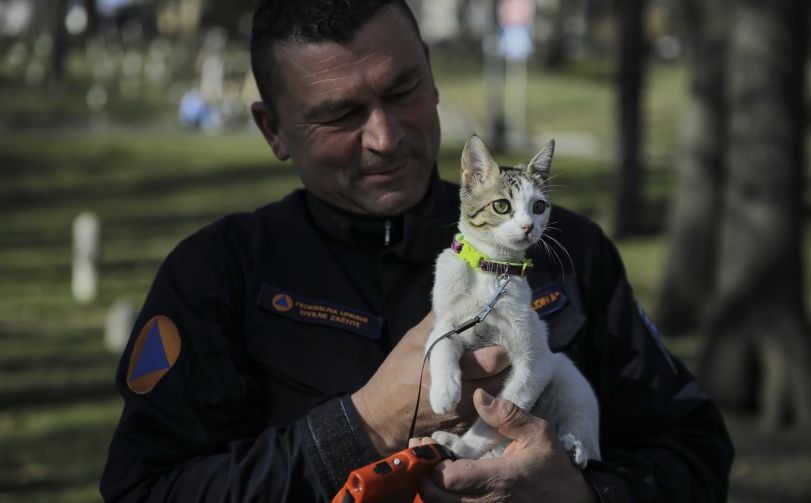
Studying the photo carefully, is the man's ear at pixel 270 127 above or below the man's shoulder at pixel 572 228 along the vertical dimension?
above

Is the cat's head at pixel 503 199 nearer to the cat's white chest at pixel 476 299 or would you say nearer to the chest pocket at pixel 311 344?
the cat's white chest at pixel 476 299

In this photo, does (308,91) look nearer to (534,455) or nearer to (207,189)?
(534,455)

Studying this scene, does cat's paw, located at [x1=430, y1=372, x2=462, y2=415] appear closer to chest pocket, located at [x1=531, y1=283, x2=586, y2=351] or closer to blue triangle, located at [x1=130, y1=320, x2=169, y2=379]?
chest pocket, located at [x1=531, y1=283, x2=586, y2=351]

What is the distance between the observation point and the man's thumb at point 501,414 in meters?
2.88

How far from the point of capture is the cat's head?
2947 mm

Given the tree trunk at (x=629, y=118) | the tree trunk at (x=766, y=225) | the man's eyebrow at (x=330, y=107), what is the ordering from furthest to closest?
the tree trunk at (x=629, y=118), the tree trunk at (x=766, y=225), the man's eyebrow at (x=330, y=107)

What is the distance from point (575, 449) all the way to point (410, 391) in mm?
494

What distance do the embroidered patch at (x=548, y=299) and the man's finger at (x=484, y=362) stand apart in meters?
0.41

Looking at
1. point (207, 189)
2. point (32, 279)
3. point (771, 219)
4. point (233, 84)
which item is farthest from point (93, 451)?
point (233, 84)

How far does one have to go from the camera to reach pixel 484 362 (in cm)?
294

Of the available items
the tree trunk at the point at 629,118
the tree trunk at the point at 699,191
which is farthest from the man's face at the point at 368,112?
the tree trunk at the point at 629,118

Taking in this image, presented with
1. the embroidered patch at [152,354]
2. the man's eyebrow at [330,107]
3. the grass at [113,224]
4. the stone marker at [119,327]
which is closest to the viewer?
the embroidered patch at [152,354]

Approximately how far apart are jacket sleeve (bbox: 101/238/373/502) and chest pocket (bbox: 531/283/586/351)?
0.67 m

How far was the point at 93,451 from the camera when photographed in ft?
32.6
